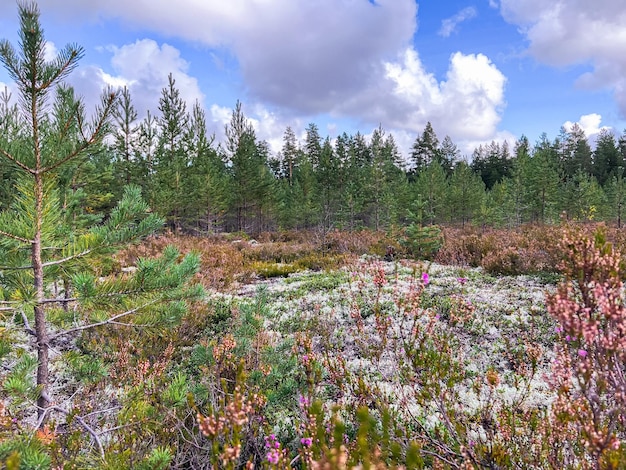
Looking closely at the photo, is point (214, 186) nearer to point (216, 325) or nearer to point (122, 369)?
point (216, 325)

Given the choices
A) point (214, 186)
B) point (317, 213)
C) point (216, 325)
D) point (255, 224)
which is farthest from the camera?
point (255, 224)

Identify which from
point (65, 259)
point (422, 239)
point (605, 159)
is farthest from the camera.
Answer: point (605, 159)

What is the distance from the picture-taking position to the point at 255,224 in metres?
34.1

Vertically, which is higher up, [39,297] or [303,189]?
[303,189]

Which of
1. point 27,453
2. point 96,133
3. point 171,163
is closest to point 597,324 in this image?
point 27,453

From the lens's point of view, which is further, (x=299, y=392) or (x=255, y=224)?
(x=255, y=224)

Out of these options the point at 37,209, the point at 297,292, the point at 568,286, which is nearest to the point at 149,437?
the point at 37,209

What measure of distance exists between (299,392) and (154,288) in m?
1.51

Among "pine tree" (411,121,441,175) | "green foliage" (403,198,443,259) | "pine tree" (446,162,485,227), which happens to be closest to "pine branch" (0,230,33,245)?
"green foliage" (403,198,443,259)

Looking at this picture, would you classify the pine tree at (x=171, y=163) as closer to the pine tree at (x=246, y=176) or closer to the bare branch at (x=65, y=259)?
the pine tree at (x=246, y=176)

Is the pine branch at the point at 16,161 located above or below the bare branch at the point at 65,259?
above

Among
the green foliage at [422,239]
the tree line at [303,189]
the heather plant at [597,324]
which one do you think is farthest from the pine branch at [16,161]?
the tree line at [303,189]

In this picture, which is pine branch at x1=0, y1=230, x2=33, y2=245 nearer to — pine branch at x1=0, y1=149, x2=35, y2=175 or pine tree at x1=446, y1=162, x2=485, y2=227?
pine branch at x1=0, y1=149, x2=35, y2=175

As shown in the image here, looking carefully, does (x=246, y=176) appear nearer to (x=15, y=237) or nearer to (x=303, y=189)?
(x=303, y=189)
